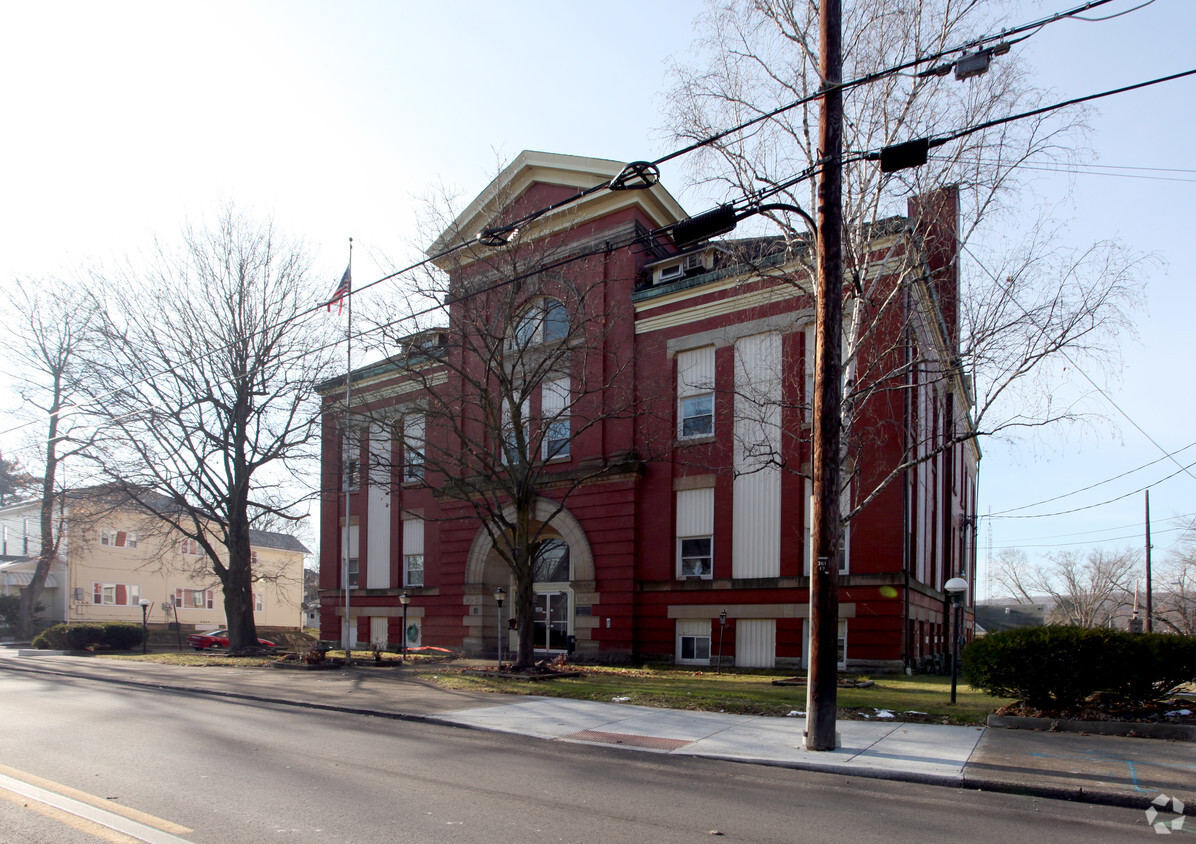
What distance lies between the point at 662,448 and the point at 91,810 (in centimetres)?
2032

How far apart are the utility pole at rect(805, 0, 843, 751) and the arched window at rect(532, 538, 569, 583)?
19.1 m

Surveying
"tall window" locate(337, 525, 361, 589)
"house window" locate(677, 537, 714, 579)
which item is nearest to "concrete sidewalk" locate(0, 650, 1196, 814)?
"house window" locate(677, 537, 714, 579)

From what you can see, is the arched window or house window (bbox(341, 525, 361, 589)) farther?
house window (bbox(341, 525, 361, 589))

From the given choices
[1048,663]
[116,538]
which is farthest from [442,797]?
[116,538]

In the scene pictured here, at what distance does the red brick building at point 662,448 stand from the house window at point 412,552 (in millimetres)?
524

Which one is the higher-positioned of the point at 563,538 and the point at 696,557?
the point at 563,538

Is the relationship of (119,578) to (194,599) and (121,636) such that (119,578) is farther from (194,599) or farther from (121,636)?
(121,636)

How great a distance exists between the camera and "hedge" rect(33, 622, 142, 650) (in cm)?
3675

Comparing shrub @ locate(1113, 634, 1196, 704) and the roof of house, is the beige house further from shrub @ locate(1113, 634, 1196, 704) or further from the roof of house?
shrub @ locate(1113, 634, 1196, 704)

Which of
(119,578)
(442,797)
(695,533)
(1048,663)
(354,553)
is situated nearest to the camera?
(442,797)

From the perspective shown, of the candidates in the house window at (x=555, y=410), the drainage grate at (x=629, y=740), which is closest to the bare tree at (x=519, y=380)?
the house window at (x=555, y=410)

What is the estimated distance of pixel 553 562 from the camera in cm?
2989

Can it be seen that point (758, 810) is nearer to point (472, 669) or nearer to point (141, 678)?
point (472, 669)

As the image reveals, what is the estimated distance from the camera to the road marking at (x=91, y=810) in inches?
250
